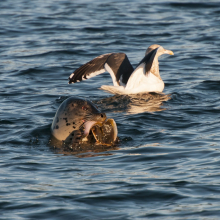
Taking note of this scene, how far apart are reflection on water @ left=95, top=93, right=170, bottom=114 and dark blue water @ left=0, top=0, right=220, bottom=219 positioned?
0.07ft

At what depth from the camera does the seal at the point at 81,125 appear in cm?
734

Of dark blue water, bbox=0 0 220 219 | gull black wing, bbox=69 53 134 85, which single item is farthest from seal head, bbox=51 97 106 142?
gull black wing, bbox=69 53 134 85

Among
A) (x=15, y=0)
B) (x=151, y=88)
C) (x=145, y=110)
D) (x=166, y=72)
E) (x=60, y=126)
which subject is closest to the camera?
(x=60, y=126)

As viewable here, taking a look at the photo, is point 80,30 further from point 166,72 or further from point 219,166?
point 219,166

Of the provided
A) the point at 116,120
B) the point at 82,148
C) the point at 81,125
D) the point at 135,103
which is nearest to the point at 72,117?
the point at 81,125

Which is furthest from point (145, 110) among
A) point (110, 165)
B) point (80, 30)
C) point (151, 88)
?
point (80, 30)

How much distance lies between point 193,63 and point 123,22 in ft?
19.0

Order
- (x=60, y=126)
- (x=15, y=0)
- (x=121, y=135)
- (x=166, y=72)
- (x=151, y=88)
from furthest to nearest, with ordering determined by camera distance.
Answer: (x=15, y=0), (x=166, y=72), (x=151, y=88), (x=121, y=135), (x=60, y=126)

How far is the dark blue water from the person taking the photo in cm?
548

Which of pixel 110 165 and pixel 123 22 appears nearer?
pixel 110 165

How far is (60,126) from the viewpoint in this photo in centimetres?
768

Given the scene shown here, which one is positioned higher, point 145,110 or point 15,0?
point 15,0

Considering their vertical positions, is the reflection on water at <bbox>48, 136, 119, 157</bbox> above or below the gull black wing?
below

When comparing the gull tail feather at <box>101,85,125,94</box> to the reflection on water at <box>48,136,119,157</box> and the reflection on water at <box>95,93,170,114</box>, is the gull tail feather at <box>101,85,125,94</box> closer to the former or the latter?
the reflection on water at <box>95,93,170,114</box>
